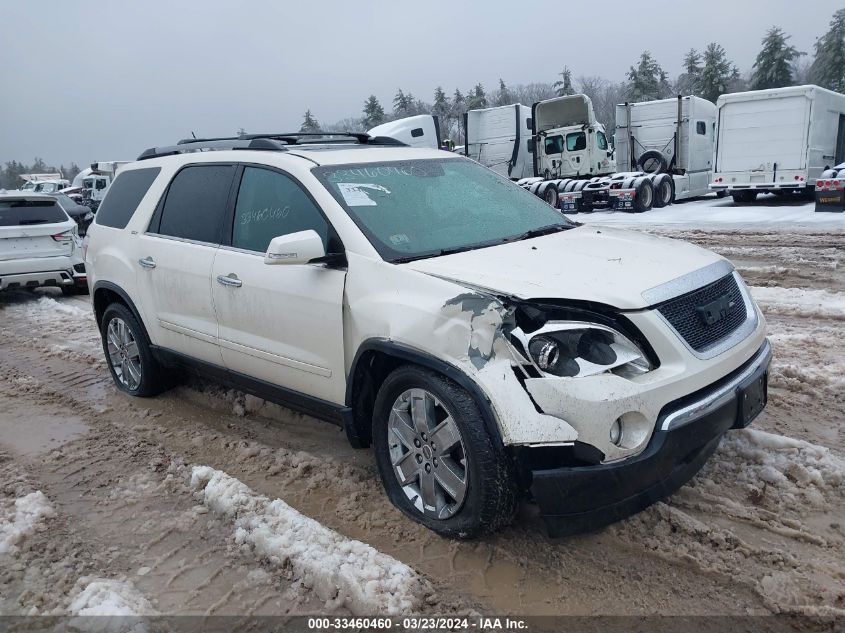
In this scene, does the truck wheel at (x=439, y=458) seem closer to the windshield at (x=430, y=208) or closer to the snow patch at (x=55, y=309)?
the windshield at (x=430, y=208)

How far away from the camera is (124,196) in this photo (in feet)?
17.5

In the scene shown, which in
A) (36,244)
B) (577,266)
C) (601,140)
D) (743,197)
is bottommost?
(743,197)

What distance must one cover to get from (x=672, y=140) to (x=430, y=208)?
20.3 metres

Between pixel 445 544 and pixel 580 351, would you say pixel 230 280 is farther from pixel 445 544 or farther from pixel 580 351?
pixel 580 351

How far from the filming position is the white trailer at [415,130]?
20406mm

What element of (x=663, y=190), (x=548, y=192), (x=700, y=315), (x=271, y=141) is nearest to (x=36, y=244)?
(x=271, y=141)

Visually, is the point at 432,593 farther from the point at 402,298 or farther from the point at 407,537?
the point at 402,298

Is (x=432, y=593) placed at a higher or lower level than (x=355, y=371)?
lower

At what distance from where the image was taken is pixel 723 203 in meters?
20.3

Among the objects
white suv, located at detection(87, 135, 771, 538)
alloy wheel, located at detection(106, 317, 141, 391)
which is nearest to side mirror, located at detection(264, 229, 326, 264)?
white suv, located at detection(87, 135, 771, 538)

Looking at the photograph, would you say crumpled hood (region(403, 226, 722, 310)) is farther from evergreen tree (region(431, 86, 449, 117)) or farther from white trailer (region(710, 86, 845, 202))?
evergreen tree (region(431, 86, 449, 117))

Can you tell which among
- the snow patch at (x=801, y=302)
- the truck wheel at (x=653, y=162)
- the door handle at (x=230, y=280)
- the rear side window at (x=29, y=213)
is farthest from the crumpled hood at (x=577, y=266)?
the truck wheel at (x=653, y=162)

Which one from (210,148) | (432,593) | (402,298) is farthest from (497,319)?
(210,148)

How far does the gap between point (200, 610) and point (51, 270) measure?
870 cm
